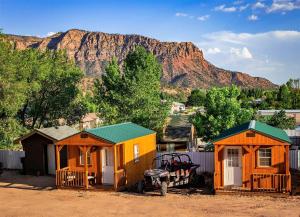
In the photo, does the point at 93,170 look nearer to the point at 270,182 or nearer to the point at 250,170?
the point at 250,170

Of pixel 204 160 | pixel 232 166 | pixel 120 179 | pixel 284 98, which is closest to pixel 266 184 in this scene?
pixel 232 166

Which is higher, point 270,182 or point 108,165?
point 108,165

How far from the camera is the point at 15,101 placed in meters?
33.1

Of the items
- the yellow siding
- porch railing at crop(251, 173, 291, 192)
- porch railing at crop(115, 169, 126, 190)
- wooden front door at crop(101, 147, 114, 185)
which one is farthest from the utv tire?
porch railing at crop(251, 173, 291, 192)

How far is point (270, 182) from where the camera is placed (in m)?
20.5

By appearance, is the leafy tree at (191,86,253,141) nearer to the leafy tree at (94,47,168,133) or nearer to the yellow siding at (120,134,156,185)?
the leafy tree at (94,47,168,133)

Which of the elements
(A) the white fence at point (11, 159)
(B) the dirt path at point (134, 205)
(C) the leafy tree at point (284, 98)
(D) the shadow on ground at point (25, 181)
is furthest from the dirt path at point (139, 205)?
(C) the leafy tree at point (284, 98)

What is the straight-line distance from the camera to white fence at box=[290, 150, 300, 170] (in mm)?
26156

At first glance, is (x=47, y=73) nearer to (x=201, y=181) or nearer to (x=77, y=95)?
(x=77, y=95)

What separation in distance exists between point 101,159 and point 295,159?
12451 mm

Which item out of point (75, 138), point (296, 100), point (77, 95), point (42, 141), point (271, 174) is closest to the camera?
point (271, 174)

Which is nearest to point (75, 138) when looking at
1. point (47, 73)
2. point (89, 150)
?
point (89, 150)

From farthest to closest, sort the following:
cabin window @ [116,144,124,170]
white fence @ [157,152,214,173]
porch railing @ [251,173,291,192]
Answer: white fence @ [157,152,214,173] < cabin window @ [116,144,124,170] < porch railing @ [251,173,291,192]

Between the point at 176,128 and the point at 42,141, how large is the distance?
1561 cm
